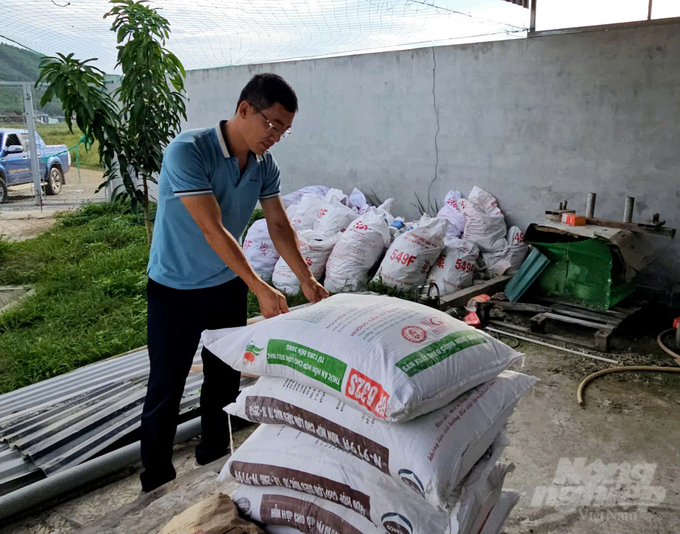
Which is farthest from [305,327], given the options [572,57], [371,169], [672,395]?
[371,169]

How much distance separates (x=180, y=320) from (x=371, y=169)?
4326 millimetres

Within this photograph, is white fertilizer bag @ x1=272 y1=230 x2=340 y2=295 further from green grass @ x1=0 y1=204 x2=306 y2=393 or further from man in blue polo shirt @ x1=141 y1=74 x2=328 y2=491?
man in blue polo shirt @ x1=141 y1=74 x2=328 y2=491

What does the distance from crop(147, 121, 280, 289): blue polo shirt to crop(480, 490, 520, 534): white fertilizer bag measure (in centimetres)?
117

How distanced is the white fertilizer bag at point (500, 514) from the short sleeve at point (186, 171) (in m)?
1.29

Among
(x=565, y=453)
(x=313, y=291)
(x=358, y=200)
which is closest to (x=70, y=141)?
(x=358, y=200)

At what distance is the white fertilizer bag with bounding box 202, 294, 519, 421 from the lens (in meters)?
1.25

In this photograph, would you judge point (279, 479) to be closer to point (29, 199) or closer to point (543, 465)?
point (543, 465)

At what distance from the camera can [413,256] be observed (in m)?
4.19

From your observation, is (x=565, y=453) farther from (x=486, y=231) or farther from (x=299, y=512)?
(x=486, y=231)

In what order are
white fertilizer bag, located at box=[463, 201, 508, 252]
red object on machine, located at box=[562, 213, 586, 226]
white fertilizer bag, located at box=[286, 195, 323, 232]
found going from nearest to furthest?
1. red object on machine, located at box=[562, 213, 586, 226]
2. white fertilizer bag, located at box=[463, 201, 508, 252]
3. white fertilizer bag, located at box=[286, 195, 323, 232]

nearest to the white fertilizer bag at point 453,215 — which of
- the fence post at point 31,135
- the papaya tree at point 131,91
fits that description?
the papaya tree at point 131,91

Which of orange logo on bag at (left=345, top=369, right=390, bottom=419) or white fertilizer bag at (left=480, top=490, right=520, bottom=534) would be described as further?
white fertilizer bag at (left=480, top=490, right=520, bottom=534)

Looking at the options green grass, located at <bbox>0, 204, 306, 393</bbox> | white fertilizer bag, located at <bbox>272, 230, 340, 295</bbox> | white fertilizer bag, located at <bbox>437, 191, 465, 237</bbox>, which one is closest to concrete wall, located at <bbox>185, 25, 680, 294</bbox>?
white fertilizer bag, located at <bbox>437, 191, 465, 237</bbox>

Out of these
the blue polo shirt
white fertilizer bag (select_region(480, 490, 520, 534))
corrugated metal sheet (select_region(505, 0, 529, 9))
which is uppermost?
corrugated metal sheet (select_region(505, 0, 529, 9))
